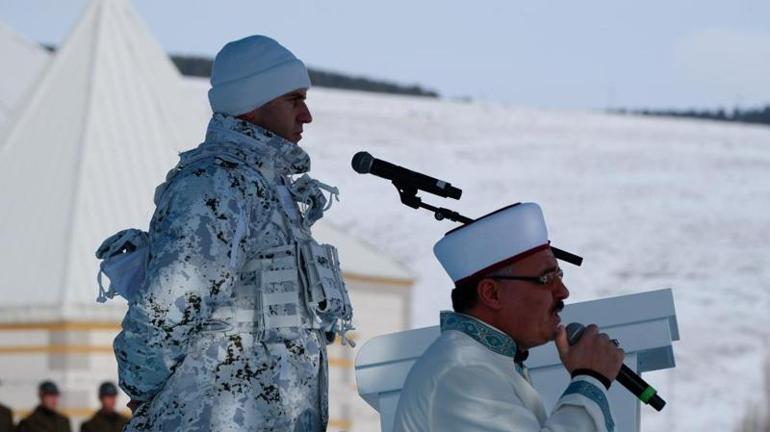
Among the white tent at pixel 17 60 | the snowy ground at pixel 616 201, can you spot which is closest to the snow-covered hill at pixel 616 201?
the snowy ground at pixel 616 201

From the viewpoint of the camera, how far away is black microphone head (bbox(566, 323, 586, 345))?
354 cm

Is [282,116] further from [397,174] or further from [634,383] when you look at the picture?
[634,383]

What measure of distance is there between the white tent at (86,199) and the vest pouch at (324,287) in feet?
43.5

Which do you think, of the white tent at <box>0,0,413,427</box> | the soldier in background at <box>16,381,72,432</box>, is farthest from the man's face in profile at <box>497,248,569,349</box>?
the white tent at <box>0,0,413,427</box>

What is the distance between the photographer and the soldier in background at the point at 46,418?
15.0 meters

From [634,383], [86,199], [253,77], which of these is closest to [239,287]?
[253,77]

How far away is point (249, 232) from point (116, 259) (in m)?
0.31

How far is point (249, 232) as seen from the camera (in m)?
4.05

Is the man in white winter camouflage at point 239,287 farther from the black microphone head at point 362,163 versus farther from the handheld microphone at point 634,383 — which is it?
the handheld microphone at point 634,383

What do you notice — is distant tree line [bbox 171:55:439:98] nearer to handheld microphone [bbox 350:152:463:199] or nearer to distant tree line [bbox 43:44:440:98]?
distant tree line [bbox 43:44:440:98]

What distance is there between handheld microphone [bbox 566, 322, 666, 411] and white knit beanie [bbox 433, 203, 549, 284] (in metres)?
0.20

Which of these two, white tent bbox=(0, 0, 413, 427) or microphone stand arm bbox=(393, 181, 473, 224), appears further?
white tent bbox=(0, 0, 413, 427)

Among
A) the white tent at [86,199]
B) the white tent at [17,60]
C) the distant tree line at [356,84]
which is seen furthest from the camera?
the distant tree line at [356,84]

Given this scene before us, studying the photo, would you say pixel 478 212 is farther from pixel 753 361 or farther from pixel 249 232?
pixel 249 232
